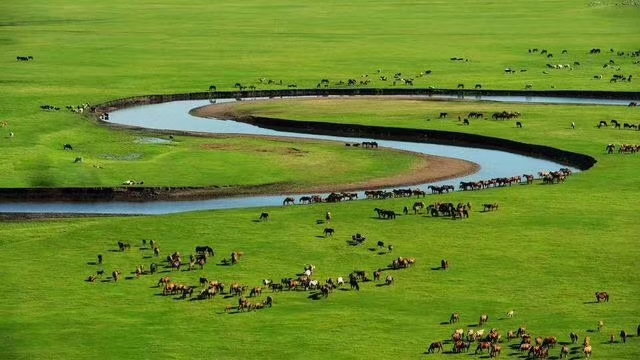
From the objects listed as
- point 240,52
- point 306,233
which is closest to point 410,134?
point 306,233

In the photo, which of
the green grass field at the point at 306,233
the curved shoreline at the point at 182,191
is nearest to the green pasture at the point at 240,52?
the green grass field at the point at 306,233

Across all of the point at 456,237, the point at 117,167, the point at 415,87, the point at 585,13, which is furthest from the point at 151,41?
the point at 456,237

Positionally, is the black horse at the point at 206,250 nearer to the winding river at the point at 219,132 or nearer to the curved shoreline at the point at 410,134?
the winding river at the point at 219,132

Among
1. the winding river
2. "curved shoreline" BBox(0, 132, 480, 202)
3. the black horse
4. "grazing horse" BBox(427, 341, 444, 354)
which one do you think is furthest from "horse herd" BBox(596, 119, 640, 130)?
"grazing horse" BBox(427, 341, 444, 354)

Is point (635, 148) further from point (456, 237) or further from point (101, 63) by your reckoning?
point (101, 63)

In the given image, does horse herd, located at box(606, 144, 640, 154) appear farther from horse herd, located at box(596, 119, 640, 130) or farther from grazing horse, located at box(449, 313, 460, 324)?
grazing horse, located at box(449, 313, 460, 324)

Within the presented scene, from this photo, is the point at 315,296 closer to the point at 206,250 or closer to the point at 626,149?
the point at 206,250
